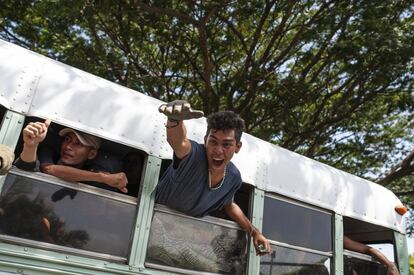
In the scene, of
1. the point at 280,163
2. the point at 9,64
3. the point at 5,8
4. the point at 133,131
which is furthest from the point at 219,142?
the point at 5,8

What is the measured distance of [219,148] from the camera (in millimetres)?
3195

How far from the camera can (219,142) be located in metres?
3.21

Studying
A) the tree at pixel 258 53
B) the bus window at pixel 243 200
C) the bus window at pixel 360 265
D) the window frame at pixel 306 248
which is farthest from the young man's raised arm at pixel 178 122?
the tree at pixel 258 53

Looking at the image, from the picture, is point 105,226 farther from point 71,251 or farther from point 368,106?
point 368,106

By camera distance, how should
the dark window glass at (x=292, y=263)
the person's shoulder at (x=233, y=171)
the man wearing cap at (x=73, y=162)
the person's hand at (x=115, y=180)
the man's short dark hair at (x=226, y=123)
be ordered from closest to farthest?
the man wearing cap at (x=73, y=162)
the person's hand at (x=115, y=180)
the man's short dark hair at (x=226, y=123)
the person's shoulder at (x=233, y=171)
the dark window glass at (x=292, y=263)

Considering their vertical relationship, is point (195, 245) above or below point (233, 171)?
below

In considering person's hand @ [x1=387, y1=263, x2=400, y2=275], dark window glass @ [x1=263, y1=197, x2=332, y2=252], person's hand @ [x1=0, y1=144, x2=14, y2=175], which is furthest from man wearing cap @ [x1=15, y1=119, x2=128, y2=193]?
person's hand @ [x1=387, y1=263, x2=400, y2=275]

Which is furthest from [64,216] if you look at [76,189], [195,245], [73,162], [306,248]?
[306,248]

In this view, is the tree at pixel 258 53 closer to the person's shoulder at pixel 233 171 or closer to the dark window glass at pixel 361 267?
the dark window glass at pixel 361 267

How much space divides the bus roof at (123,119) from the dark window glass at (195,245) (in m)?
0.46

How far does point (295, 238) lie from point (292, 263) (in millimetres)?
205

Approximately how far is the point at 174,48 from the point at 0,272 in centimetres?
702

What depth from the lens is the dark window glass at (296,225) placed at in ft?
12.0

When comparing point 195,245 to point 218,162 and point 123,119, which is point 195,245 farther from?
point 123,119
